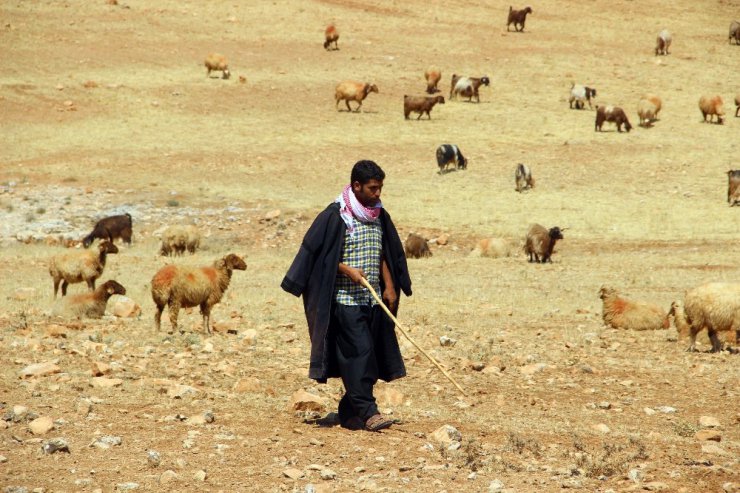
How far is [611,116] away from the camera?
95.5ft

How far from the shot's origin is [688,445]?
6.88 meters

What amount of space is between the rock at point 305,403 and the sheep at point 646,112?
24.5m

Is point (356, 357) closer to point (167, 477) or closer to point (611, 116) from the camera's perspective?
point (167, 477)

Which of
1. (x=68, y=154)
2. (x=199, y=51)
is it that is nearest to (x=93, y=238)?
(x=68, y=154)

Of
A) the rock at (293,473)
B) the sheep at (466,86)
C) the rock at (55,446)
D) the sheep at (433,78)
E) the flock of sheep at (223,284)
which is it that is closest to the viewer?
the rock at (293,473)

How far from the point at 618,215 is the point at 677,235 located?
1.88 meters

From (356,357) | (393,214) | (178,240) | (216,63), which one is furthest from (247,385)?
(216,63)

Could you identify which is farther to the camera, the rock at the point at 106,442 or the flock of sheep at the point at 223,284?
the flock of sheep at the point at 223,284

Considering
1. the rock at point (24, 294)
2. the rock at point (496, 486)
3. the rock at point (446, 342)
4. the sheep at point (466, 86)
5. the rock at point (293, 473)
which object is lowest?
the rock at point (24, 294)

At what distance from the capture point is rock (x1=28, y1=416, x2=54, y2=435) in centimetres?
659

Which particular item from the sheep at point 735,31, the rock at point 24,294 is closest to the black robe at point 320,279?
the rock at point 24,294

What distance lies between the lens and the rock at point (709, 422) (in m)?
7.54

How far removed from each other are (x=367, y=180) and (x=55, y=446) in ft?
8.08

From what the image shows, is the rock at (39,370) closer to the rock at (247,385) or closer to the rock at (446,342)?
the rock at (247,385)
